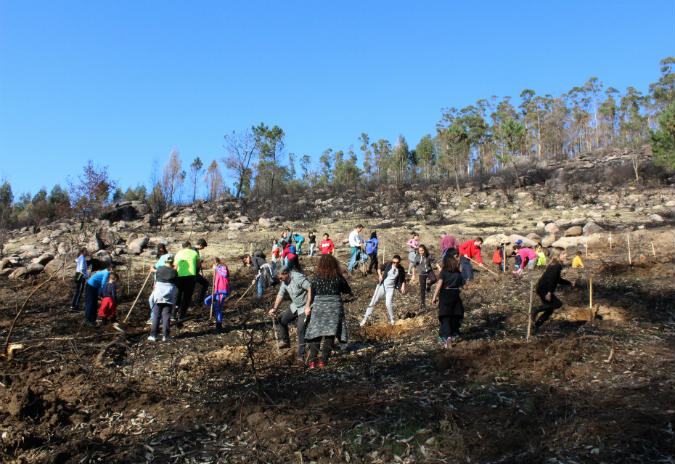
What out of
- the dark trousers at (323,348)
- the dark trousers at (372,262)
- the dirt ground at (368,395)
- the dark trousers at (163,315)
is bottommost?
the dirt ground at (368,395)

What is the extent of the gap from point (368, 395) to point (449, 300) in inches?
88.0

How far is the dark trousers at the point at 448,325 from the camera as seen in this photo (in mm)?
7246

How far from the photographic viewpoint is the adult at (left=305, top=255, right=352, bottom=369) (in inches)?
261

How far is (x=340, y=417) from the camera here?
5.00 meters

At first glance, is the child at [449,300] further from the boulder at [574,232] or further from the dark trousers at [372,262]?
the boulder at [574,232]

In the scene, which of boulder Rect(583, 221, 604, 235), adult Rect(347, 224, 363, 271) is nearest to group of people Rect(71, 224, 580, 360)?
adult Rect(347, 224, 363, 271)

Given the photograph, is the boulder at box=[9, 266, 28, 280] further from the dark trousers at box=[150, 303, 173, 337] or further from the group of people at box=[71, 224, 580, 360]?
the dark trousers at box=[150, 303, 173, 337]

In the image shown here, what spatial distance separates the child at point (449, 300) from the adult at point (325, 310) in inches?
57.1

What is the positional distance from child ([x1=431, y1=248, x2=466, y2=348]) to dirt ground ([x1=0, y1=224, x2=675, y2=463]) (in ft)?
0.94

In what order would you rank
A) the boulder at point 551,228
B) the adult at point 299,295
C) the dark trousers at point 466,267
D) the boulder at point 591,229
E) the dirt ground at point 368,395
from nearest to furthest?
the dirt ground at point 368,395
the adult at point 299,295
the dark trousers at point 466,267
the boulder at point 591,229
the boulder at point 551,228

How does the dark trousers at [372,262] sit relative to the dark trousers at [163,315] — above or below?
above

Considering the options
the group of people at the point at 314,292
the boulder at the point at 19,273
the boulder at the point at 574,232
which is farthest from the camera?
the boulder at the point at 574,232

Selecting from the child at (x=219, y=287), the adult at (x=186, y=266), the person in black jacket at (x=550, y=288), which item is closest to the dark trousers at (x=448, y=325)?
the person in black jacket at (x=550, y=288)

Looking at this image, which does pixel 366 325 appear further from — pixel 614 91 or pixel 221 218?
pixel 614 91
